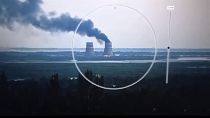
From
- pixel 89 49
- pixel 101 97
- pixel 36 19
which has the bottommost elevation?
pixel 101 97

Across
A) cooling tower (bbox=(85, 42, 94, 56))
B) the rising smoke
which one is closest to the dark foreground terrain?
cooling tower (bbox=(85, 42, 94, 56))

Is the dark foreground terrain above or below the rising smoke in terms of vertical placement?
below

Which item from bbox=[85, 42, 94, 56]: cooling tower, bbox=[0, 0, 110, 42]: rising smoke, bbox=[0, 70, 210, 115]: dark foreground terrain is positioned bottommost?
bbox=[0, 70, 210, 115]: dark foreground terrain

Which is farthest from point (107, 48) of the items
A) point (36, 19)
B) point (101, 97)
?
point (36, 19)

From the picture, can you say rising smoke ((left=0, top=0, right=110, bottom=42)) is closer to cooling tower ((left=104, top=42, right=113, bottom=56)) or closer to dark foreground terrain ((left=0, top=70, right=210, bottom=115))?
cooling tower ((left=104, top=42, right=113, bottom=56))

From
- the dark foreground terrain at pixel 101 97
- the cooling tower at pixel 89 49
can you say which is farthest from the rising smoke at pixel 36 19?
the dark foreground terrain at pixel 101 97

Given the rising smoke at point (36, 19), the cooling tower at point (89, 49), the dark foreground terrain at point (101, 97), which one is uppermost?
the rising smoke at point (36, 19)

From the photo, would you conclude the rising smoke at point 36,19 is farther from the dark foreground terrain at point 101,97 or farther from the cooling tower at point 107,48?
the dark foreground terrain at point 101,97

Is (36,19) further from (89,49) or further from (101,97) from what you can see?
(101,97)
